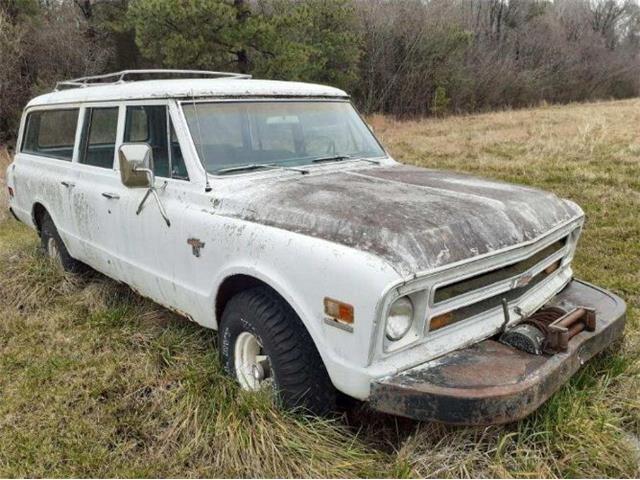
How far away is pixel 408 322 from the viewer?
256cm

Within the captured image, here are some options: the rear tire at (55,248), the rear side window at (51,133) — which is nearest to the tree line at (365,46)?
the rear side window at (51,133)

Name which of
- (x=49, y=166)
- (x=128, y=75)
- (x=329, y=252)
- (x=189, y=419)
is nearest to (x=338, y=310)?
(x=329, y=252)

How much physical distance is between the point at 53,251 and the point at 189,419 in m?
3.30

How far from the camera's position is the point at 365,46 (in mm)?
27672

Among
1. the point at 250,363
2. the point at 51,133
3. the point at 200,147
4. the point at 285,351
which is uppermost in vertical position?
the point at 200,147

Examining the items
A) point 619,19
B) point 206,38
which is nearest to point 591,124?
point 206,38

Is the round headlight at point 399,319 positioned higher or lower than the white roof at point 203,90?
lower

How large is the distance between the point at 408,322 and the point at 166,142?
206 cm

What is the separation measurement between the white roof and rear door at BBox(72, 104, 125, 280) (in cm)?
12

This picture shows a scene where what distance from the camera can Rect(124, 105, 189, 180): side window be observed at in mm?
3639

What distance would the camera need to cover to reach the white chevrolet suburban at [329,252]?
2484 mm

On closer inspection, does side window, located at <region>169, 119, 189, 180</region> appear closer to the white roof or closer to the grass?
the white roof

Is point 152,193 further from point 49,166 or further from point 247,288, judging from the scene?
point 49,166

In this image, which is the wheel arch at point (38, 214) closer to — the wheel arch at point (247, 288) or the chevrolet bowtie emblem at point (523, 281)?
the wheel arch at point (247, 288)
